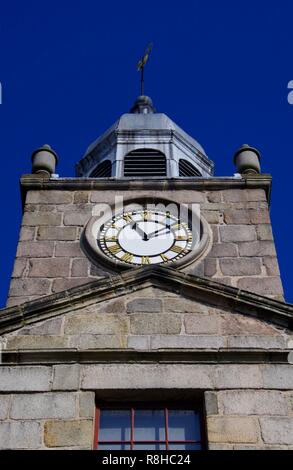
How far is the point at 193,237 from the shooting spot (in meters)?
→ 13.9

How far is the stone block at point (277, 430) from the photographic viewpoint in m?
9.79

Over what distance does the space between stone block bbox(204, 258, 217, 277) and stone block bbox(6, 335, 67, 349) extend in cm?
278

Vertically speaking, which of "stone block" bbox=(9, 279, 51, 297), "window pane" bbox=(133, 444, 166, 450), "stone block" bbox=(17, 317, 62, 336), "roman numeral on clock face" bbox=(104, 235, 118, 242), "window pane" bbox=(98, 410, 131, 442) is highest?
"roman numeral on clock face" bbox=(104, 235, 118, 242)

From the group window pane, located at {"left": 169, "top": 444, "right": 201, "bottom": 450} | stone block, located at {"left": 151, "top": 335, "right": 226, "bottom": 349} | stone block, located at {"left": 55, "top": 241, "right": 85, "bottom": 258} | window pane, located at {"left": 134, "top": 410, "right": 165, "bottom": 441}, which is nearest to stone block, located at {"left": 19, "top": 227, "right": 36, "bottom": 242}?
stone block, located at {"left": 55, "top": 241, "right": 85, "bottom": 258}

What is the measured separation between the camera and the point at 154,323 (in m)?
11.3

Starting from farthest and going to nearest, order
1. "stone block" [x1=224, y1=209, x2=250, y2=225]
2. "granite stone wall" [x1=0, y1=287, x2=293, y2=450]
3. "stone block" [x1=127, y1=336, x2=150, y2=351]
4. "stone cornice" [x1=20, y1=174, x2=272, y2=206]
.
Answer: "stone cornice" [x1=20, y1=174, x2=272, y2=206] → "stone block" [x1=224, y1=209, x2=250, y2=225] → "stone block" [x1=127, y1=336, x2=150, y2=351] → "granite stone wall" [x1=0, y1=287, x2=293, y2=450]

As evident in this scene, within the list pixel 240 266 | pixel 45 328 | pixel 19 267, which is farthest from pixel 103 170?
pixel 45 328

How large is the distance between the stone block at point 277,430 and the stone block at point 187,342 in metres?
1.20

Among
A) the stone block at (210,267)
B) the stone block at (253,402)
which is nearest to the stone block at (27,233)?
the stone block at (210,267)

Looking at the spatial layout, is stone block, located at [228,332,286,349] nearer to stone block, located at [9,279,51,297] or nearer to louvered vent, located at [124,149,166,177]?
stone block, located at [9,279,51,297]

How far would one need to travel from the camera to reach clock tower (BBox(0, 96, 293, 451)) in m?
10.1

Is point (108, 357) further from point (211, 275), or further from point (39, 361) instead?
point (211, 275)
